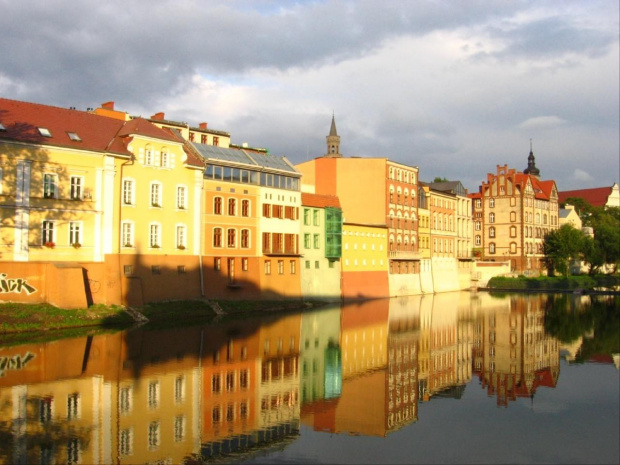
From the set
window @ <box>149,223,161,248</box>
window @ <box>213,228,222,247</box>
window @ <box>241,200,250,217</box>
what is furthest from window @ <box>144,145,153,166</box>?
window @ <box>241,200,250,217</box>

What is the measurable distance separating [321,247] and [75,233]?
27352 mm

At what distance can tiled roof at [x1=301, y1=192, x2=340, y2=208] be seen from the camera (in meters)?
63.2

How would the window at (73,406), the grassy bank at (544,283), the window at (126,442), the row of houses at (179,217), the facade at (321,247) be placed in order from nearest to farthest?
the window at (126,442) < the window at (73,406) < the row of houses at (179,217) < the facade at (321,247) < the grassy bank at (544,283)

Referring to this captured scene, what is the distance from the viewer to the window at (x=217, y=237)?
2045 inches

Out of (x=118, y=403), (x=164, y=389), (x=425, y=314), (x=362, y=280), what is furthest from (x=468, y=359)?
(x=362, y=280)

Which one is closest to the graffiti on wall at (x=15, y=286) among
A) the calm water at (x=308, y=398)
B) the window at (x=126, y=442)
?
the calm water at (x=308, y=398)

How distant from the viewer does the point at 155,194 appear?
4716 cm

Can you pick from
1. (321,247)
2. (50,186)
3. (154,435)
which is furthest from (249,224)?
(154,435)

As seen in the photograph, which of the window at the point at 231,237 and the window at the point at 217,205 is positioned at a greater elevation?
the window at the point at 217,205

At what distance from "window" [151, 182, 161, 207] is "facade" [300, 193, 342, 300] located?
58.0 ft

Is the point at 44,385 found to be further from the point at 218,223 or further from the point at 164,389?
the point at 218,223

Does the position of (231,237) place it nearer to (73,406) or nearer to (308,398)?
(308,398)

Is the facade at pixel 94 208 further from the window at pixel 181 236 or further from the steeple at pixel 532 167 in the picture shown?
the steeple at pixel 532 167

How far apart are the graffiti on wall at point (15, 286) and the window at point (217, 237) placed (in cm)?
1588
